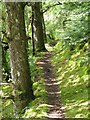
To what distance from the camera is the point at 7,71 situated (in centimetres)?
1653

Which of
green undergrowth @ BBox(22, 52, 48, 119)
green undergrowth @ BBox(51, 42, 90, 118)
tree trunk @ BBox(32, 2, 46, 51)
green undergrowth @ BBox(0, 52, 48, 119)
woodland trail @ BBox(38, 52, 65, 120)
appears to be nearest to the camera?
green undergrowth @ BBox(51, 42, 90, 118)

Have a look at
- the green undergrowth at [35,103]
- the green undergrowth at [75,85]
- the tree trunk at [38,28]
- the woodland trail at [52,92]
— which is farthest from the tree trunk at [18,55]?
the tree trunk at [38,28]

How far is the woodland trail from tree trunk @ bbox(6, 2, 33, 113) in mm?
998

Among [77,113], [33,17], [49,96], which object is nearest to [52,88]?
[49,96]

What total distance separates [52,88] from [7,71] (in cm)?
453

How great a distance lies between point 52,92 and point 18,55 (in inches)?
91.1

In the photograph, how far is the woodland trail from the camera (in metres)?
9.57

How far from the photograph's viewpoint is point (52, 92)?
1221 centimetres

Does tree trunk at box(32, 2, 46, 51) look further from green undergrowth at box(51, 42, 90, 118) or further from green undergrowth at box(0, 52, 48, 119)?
green undergrowth at box(51, 42, 90, 118)

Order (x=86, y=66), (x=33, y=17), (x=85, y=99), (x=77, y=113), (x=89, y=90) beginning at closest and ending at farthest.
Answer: (x=77, y=113) < (x=85, y=99) < (x=89, y=90) < (x=86, y=66) < (x=33, y=17)

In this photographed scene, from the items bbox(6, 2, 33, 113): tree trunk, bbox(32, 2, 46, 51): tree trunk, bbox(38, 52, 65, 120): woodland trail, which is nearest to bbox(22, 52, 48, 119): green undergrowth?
bbox(38, 52, 65, 120): woodland trail

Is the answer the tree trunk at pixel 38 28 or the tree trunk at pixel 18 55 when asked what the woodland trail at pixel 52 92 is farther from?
the tree trunk at pixel 38 28

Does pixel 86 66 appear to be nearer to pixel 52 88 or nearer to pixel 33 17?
pixel 52 88

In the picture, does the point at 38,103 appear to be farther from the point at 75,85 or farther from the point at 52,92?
the point at 75,85
